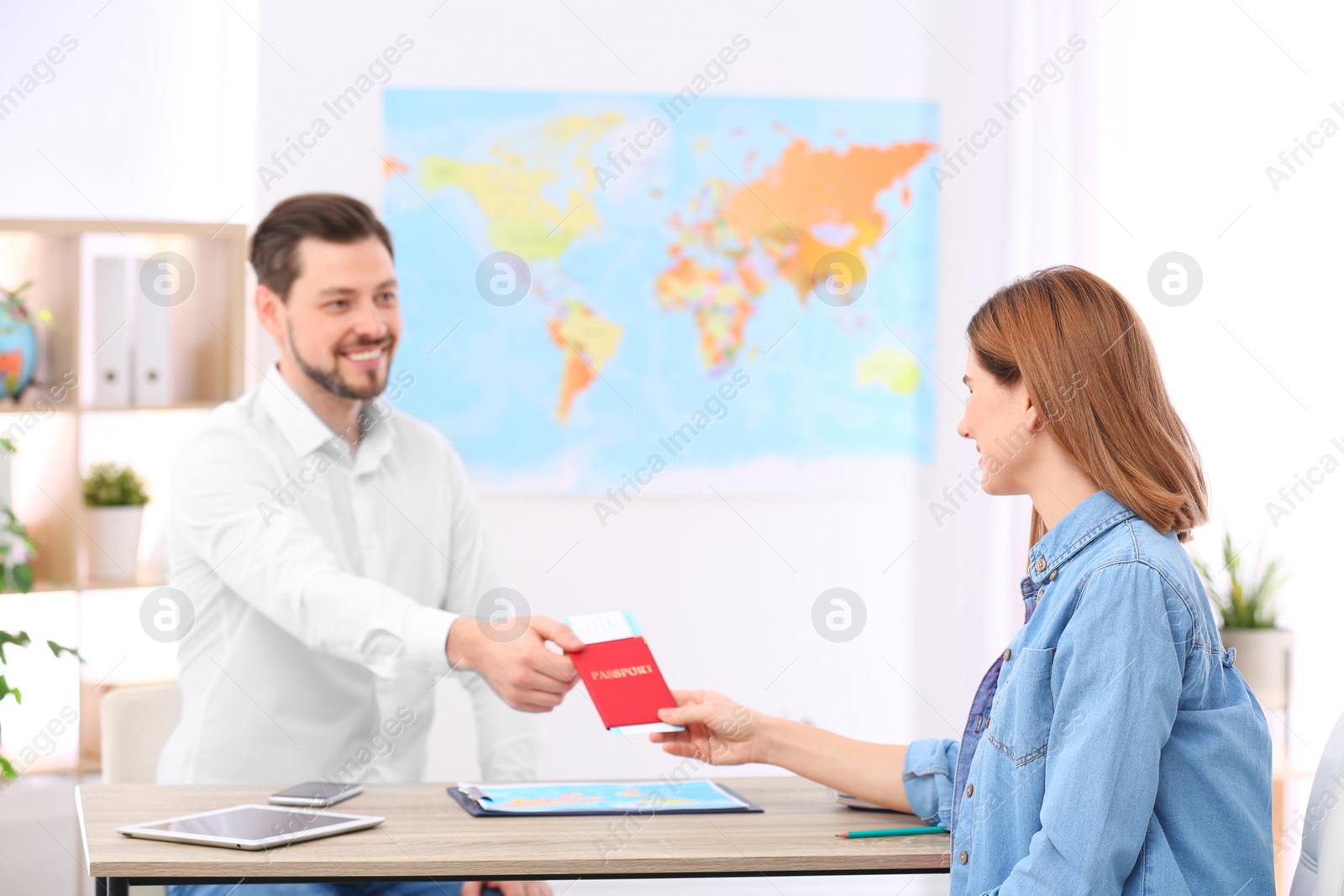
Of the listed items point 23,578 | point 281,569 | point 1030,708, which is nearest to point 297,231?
point 281,569

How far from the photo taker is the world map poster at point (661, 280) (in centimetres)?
402

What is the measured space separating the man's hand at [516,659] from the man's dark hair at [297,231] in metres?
1.07

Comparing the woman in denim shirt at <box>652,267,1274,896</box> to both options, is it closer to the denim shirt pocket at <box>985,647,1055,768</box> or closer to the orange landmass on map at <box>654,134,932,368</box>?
the denim shirt pocket at <box>985,647,1055,768</box>

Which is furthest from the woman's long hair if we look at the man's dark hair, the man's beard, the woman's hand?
the man's dark hair

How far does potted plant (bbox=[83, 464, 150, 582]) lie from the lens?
362 cm

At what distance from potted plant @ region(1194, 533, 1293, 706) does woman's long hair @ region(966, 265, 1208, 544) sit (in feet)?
6.15

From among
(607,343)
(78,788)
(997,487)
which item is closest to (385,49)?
(607,343)

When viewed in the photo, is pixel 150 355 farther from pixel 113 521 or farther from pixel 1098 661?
pixel 1098 661

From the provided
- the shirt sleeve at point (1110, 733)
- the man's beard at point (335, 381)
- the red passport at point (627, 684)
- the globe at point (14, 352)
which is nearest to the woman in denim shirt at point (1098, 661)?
the shirt sleeve at point (1110, 733)

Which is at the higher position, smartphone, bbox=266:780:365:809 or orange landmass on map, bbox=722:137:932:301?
orange landmass on map, bbox=722:137:932:301

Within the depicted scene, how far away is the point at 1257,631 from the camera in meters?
3.31

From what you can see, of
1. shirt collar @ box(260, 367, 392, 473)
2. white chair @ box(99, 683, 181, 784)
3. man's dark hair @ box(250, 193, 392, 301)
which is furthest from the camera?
man's dark hair @ box(250, 193, 392, 301)

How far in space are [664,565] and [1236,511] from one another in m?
1.79

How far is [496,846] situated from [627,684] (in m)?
0.37
